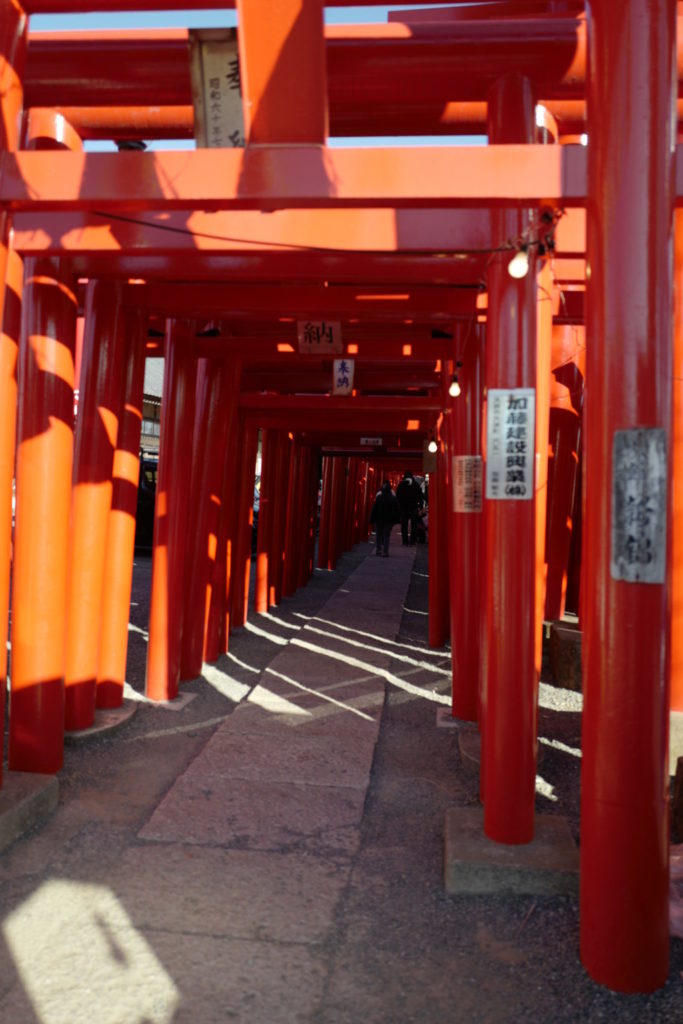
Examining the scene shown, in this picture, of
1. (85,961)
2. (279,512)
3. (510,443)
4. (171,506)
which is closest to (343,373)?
(171,506)

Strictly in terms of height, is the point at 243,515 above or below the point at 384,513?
below

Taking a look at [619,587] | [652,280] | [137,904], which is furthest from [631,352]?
[137,904]

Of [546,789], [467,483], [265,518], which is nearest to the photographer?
[546,789]

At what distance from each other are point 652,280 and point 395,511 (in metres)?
19.1

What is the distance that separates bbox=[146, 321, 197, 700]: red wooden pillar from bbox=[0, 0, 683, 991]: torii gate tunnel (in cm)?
3

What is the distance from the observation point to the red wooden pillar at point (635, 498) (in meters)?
3.16

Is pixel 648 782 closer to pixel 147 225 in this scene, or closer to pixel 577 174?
pixel 577 174

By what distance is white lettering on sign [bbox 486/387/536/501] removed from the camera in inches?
171

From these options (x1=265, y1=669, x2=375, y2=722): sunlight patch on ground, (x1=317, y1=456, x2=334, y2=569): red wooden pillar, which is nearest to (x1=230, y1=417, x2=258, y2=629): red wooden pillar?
(x1=265, y1=669, x2=375, y2=722): sunlight patch on ground

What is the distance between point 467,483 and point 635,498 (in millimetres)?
3281

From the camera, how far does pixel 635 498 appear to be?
316 centimetres

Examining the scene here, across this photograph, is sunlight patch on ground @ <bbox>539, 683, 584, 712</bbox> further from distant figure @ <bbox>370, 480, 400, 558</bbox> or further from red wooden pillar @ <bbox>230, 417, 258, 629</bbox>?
distant figure @ <bbox>370, 480, 400, 558</bbox>

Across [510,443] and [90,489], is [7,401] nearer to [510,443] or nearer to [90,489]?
[90,489]

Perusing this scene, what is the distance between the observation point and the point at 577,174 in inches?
144
